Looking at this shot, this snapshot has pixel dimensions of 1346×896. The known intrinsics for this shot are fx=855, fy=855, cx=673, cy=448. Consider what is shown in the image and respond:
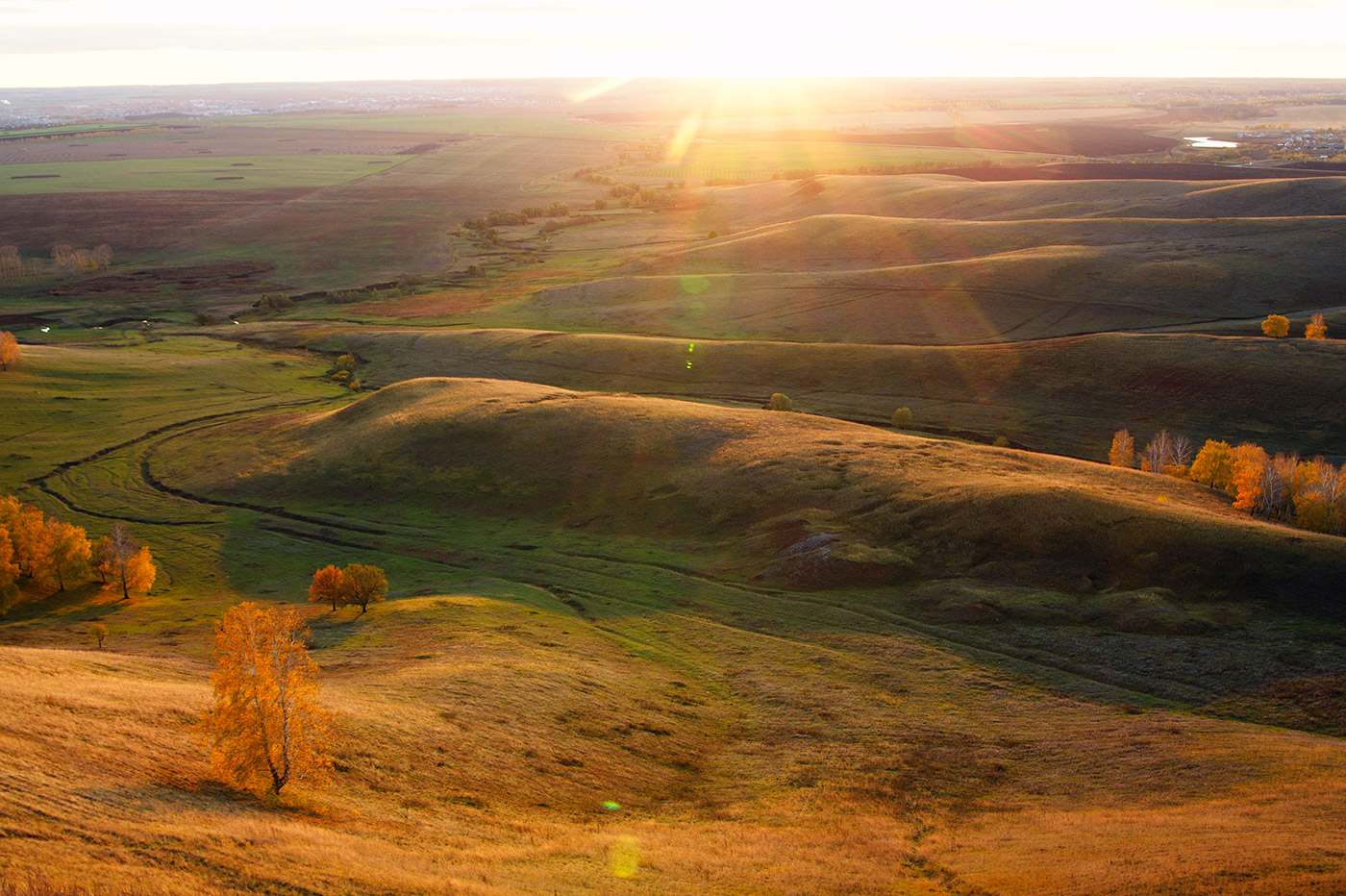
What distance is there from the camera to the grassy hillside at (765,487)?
4894 cm

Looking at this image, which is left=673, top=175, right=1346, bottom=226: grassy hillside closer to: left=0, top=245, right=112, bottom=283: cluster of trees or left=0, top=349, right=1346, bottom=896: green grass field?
left=0, top=349, right=1346, bottom=896: green grass field

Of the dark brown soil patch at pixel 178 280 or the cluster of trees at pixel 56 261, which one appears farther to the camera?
the cluster of trees at pixel 56 261

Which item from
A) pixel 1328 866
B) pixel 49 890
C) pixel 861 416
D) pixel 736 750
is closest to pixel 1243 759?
pixel 1328 866

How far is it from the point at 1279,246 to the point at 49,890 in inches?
6171

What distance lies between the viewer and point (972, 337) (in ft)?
369

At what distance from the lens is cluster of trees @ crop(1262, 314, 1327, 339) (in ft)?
306

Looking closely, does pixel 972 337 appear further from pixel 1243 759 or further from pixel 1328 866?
pixel 1328 866

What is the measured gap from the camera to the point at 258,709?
2667 cm

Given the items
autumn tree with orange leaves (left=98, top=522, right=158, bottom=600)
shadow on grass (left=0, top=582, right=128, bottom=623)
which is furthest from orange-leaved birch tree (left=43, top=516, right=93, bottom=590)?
autumn tree with orange leaves (left=98, top=522, right=158, bottom=600)

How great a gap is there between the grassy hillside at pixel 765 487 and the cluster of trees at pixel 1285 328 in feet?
154

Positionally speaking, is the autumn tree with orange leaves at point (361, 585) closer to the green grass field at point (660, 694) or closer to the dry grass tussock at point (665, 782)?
the green grass field at point (660, 694)

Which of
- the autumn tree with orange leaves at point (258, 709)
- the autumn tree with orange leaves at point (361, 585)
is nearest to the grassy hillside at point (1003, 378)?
the autumn tree with orange leaves at point (361, 585)

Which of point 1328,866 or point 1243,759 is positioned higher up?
point 1328,866

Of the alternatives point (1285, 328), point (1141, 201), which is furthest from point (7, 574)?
point (1141, 201)
